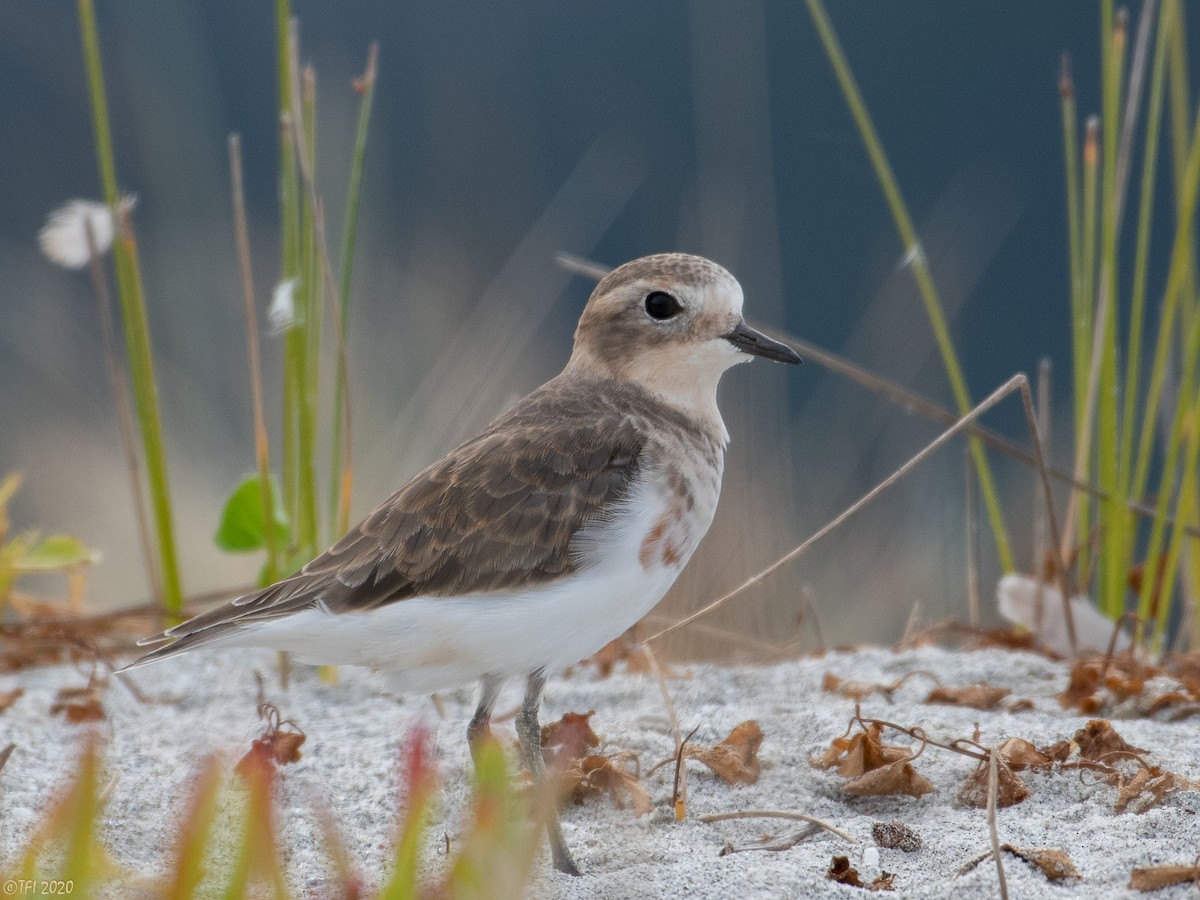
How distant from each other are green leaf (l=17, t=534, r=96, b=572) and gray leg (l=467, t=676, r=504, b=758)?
5.44 ft

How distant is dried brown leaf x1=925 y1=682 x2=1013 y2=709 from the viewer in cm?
317

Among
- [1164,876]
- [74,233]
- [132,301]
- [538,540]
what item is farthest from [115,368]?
[1164,876]

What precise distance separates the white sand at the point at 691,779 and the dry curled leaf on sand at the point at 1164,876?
2 cm

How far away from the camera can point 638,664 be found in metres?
3.73

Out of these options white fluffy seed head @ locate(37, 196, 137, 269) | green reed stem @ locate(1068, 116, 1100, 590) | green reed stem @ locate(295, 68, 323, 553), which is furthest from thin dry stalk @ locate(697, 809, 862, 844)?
white fluffy seed head @ locate(37, 196, 137, 269)

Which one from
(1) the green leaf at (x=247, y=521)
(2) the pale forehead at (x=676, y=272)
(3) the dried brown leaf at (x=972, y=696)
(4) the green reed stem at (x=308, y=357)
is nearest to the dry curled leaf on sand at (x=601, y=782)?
(3) the dried brown leaf at (x=972, y=696)

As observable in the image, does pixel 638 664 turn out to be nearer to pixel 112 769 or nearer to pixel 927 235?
pixel 112 769

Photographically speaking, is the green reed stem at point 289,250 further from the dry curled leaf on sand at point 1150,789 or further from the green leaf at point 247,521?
→ the dry curled leaf on sand at point 1150,789

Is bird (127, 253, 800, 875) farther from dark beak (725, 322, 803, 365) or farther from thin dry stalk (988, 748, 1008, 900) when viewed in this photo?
thin dry stalk (988, 748, 1008, 900)

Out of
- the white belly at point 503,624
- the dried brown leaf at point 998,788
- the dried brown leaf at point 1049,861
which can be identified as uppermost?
the white belly at point 503,624

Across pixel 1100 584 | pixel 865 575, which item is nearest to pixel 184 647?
pixel 1100 584

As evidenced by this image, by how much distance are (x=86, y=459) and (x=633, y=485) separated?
4151 millimetres

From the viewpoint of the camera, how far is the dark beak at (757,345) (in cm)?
281

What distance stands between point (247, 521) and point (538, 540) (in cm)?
153
